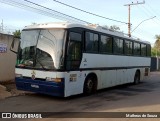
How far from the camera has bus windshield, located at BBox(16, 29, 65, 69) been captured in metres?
12.1

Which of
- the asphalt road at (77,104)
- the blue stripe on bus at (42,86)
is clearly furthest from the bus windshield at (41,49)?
the asphalt road at (77,104)

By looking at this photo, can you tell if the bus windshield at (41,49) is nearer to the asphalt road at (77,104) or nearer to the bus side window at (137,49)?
the asphalt road at (77,104)

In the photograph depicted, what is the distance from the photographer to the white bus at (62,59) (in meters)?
12.1

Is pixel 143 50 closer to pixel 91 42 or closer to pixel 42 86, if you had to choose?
pixel 91 42

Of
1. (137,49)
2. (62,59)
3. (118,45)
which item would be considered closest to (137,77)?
(137,49)

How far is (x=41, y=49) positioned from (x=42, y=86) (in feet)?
4.91

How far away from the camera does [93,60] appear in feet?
47.3

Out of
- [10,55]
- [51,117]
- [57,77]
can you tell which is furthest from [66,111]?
[10,55]

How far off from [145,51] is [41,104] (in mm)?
13244

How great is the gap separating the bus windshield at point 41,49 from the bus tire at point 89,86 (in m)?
2.38

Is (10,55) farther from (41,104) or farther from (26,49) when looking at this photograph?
(41,104)

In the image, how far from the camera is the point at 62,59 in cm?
1203

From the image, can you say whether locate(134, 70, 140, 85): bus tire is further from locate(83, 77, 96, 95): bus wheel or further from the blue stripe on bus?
the blue stripe on bus

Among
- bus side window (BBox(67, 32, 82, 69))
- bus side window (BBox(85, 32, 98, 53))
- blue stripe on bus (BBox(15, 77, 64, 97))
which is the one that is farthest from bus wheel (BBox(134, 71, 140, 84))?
blue stripe on bus (BBox(15, 77, 64, 97))
